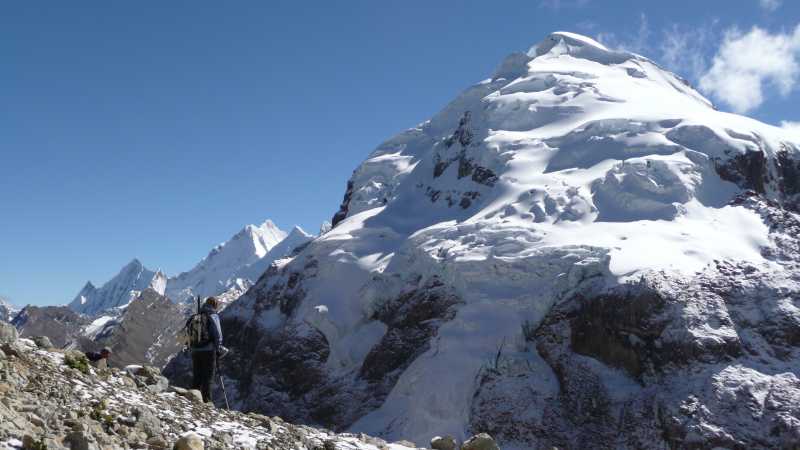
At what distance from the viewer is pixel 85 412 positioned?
11633 millimetres

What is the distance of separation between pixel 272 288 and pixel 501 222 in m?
29.5

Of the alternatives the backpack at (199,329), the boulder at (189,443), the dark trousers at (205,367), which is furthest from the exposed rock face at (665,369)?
the boulder at (189,443)

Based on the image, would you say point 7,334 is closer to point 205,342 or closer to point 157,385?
point 157,385

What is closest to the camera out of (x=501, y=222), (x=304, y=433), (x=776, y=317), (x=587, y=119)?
(x=304, y=433)

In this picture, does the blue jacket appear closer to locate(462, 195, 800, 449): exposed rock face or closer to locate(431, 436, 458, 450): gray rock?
locate(431, 436, 458, 450): gray rock

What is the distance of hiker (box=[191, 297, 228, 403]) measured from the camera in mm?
17734

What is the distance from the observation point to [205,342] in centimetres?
1786

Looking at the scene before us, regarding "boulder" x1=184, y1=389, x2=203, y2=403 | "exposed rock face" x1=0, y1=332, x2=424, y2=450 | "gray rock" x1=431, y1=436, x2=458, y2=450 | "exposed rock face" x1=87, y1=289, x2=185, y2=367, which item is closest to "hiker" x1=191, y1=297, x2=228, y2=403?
"boulder" x1=184, y1=389, x2=203, y2=403

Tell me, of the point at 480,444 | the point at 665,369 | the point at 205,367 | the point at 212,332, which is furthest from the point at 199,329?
the point at 665,369

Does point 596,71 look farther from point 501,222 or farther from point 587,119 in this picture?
point 501,222

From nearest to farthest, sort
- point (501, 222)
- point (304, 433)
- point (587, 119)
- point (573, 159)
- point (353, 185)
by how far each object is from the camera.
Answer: point (304, 433)
point (501, 222)
point (573, 159)
point (587, 119)
point (353, 185)

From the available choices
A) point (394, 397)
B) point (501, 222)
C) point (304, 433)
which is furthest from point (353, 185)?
point (304, 433)

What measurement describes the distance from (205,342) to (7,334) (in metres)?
4.93

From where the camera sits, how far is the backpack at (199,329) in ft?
58.1
